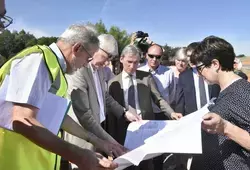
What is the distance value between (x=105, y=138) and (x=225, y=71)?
1.04m

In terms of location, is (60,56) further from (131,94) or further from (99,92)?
(131,94)

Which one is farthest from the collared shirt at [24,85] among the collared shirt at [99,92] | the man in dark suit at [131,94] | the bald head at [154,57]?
the bald head at [154,57]

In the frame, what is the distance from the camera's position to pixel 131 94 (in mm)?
3828

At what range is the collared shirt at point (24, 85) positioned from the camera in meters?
1.46

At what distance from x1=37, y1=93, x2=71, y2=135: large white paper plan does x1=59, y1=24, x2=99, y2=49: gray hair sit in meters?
0.35

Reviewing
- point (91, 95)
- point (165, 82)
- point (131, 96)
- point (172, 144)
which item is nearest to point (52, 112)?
point (172, 144)

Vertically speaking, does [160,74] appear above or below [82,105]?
above

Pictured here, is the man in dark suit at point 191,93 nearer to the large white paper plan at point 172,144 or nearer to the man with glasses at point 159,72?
the man with glasses at point 159,72

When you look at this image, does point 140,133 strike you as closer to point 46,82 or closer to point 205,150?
point 205,150

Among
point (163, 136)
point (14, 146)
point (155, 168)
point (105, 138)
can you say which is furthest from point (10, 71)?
point (155, 168)

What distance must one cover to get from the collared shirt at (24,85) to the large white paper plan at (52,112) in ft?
0.42

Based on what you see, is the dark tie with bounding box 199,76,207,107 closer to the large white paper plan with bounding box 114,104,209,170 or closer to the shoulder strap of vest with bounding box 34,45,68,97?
the large white paper plan with bounding box 114,104,209,170

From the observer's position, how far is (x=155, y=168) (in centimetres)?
444

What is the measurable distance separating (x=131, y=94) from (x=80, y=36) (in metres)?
2.00
